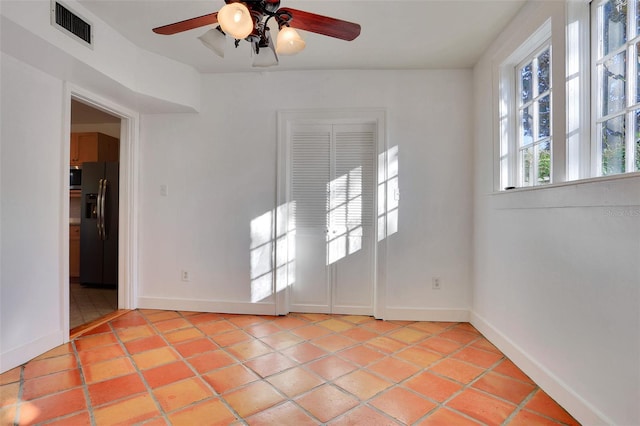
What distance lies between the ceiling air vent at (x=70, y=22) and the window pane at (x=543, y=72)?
3318 millimetres

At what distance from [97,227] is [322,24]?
417 centimetres

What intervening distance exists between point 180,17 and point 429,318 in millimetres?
3454

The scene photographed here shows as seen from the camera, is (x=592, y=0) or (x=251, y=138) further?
(x=251, y=138)

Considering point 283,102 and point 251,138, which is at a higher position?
point 283,102

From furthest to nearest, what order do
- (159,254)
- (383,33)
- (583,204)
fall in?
1. (159,254)
2. (383,33)
3. (583,204)

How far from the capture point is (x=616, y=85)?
1.55m

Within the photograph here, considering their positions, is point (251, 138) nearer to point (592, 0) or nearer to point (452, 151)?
point (452, 151)

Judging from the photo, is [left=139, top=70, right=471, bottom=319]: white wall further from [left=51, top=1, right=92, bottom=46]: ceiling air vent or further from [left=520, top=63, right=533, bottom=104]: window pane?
[left=51, top=1, right=92, bottom=46]: ceiling air vent

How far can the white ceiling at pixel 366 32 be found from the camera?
2193 millimetres

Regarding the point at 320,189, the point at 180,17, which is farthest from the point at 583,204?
the point at 180,17

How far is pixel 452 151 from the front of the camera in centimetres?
308

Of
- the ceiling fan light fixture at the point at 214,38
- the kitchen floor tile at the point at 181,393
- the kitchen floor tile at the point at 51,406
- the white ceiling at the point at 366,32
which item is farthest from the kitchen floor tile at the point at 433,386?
the white ceiling at the point at 366,32

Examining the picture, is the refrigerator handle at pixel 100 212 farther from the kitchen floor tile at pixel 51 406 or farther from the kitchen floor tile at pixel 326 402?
the kitchen floor tile at pixel 326 402

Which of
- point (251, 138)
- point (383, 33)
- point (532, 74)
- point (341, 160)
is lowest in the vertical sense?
point (341, 160)
